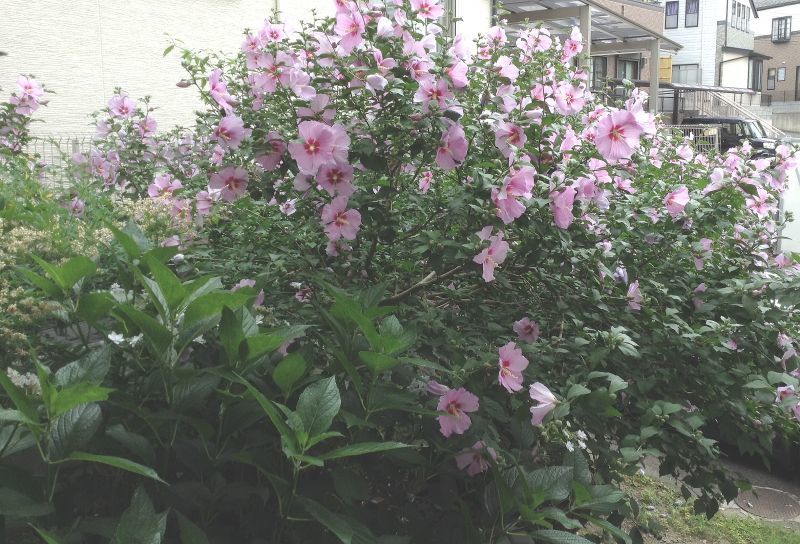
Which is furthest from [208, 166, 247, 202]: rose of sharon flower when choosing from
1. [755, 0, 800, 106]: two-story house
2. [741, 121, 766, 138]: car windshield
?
[755, 0, 800, 106]: two-story house

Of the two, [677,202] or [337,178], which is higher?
[337,178]

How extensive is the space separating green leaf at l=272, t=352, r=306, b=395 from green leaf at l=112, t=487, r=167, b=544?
1.03 ft

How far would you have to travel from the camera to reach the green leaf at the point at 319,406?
Answer: 1229 millimetres

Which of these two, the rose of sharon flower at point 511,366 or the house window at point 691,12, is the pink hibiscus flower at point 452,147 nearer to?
the rose of sharon flower at point 511,366

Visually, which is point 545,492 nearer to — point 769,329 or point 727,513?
point 769,329

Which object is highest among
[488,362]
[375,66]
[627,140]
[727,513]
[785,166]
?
[375,66]

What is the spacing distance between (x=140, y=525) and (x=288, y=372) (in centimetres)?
37

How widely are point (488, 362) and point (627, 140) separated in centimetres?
81

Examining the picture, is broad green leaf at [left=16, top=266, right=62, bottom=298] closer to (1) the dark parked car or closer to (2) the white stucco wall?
(2) the white stucco wall

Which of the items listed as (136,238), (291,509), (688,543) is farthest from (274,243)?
(688,543)

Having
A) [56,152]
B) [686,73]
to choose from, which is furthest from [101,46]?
[686,73]

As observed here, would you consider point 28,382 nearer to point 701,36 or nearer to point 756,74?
point 701,36

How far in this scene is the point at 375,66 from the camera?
88.7 inches

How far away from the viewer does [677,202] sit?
106 inches
